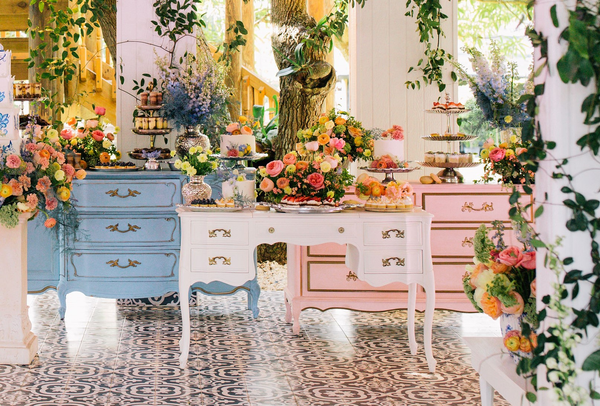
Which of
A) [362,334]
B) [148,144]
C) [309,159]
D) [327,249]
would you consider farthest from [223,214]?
[148,144]

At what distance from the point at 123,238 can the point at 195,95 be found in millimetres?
1073

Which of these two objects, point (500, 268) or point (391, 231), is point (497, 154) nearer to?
point (391, 231)

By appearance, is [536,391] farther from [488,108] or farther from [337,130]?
[488,108]

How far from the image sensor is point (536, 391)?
1.88 m

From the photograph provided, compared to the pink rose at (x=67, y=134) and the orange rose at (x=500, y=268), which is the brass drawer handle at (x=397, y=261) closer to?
the orange rose at (x=500, y=268)

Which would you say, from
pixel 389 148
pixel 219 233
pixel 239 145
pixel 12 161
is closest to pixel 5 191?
pixel 12 161

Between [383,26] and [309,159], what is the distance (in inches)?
60.7

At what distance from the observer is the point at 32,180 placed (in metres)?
3.56

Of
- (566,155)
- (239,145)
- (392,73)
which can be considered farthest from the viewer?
(392,73)

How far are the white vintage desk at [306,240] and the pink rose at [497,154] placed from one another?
87 cm

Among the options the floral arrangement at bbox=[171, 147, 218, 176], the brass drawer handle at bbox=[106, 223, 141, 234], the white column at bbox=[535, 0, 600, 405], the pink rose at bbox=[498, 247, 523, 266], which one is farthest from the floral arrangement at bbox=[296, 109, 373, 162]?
the white column at bbox=[535, 0, 600, 405]

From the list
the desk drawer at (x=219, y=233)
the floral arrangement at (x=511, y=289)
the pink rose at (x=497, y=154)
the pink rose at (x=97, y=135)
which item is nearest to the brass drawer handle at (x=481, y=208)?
the pink rose at (x=497, y=154)

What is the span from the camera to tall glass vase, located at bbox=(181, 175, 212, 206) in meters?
3.79

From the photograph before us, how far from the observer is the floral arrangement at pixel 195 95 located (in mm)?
4430
